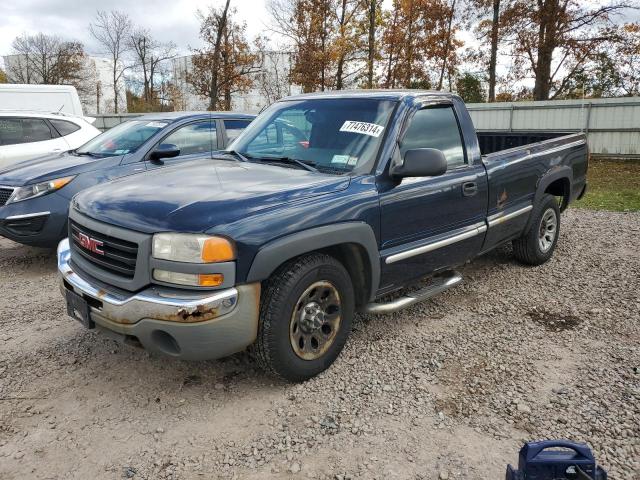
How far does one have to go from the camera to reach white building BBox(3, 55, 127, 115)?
4575 centimetres

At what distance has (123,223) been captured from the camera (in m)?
2.84

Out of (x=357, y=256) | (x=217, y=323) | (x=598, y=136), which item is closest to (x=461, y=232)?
(x=357, y=256)

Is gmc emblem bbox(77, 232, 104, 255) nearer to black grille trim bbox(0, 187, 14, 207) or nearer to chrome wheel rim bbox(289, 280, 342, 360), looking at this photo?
chrome wheel rim bbox(289, 280, 342, 360)

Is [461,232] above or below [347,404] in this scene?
above

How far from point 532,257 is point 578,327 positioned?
4.89 ft

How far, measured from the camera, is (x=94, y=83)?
48188mm

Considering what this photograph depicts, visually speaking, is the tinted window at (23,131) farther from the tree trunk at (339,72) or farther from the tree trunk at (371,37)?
the tree trunk at (371,37)

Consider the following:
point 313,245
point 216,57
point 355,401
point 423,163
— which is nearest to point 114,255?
point 313,245

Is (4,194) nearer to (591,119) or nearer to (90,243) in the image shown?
(90,243)

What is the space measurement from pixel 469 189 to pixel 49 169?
4.49 metres

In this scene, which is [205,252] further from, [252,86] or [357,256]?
[252,86]

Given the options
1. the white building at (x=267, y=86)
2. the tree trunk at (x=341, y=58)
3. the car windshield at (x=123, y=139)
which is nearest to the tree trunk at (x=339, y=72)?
the tree trunk at (x=341, y=58)

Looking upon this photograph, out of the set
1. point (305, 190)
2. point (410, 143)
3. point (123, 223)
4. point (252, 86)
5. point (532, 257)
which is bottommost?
point (532, 257)

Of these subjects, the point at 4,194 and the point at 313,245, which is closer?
the point at 313,245
